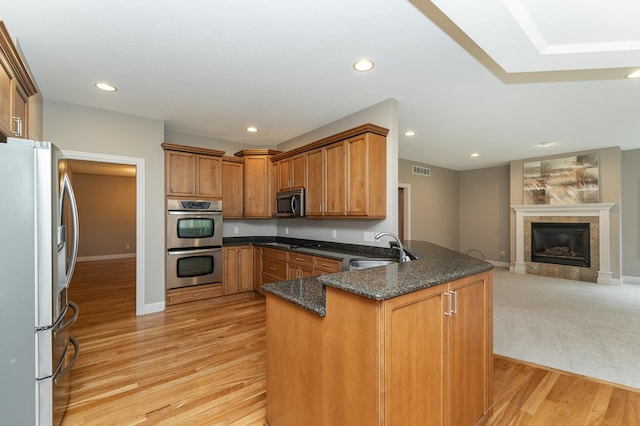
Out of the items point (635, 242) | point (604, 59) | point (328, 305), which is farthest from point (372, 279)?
point (635, 242)

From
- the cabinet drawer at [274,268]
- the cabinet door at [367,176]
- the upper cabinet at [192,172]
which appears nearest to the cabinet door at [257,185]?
the upper cabinet at [192,172]

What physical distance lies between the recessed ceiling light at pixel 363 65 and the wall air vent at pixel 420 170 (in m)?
4.78

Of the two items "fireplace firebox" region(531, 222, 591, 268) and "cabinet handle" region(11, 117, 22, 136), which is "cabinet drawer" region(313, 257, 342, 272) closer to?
"cabinet handle" region(11, 117, 22, 136)

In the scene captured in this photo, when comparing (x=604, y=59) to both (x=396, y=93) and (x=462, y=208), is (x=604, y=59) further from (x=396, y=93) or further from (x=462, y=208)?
(x=462, y=208)

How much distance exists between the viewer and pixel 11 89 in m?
1.95

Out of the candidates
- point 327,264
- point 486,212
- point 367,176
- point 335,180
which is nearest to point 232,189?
point 335,180

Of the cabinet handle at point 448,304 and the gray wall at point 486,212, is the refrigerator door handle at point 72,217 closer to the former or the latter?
the cabinet handle at point 448,304

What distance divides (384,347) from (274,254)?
3.45 metres

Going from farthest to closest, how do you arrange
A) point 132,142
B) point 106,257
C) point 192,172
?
point 106,257, point 192,172, point 132,142

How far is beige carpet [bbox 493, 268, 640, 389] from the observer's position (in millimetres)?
2580

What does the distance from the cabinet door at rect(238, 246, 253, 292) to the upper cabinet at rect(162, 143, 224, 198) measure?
1.04 m

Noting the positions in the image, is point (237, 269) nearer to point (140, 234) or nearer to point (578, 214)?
point (140, 234)

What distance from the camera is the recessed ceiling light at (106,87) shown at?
9.57 ft

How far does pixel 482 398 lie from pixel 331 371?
1138 millimetres
